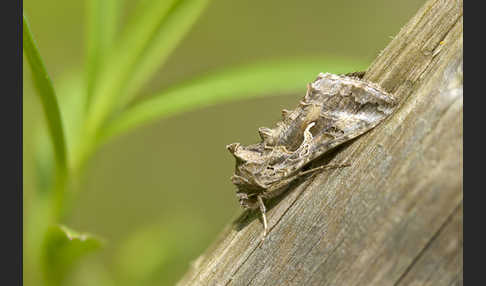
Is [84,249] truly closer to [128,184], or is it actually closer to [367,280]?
[367,280]

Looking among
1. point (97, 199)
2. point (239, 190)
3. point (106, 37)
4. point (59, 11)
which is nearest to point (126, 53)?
point (106, 37)

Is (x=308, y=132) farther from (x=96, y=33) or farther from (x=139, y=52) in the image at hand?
(x=96, y=33)

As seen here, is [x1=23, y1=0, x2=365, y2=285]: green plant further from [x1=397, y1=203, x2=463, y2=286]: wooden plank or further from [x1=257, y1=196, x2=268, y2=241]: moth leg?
A: [x1=397, y1=203, x2=463, y2=286]: wooden plank

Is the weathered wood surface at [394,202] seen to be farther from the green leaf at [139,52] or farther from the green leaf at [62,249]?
the green leaf at [139,52]

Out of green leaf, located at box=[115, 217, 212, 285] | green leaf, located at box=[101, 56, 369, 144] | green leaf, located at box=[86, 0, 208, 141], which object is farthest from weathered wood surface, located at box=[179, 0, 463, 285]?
green leaf, located at box=[115, 217, 212, 285]

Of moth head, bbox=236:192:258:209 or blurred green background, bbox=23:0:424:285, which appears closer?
moth head, bbox=236:192:258:209

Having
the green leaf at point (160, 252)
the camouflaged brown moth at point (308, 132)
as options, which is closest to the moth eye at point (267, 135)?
the camouflaged brown moth at point (308, 132)
